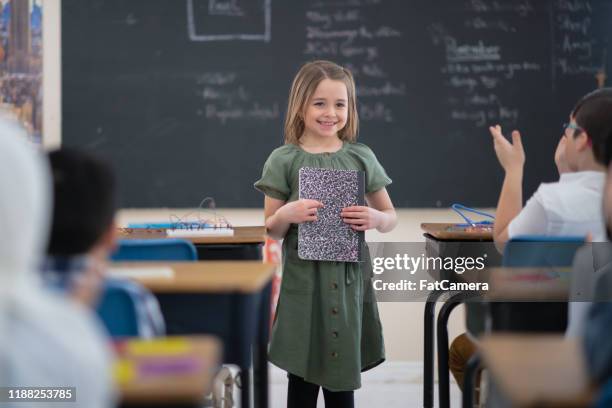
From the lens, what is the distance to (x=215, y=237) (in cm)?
332

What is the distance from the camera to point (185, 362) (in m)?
1.27

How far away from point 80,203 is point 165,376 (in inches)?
12.3

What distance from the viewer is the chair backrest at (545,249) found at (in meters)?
2.38

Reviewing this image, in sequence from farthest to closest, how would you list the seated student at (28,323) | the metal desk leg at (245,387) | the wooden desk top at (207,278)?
the metal desk leg at (245,387) → the wooden desk top at (207,278) → the seated student at (28,323)

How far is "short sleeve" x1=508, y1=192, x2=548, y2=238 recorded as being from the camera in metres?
2.49

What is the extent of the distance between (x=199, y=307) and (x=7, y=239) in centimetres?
124

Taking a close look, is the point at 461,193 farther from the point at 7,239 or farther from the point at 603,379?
the point at 7,239

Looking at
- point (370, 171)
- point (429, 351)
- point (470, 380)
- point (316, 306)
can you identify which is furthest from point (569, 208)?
point (429, 351)

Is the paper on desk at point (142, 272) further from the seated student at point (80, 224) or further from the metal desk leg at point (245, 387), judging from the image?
the seated student at point (80, 224)

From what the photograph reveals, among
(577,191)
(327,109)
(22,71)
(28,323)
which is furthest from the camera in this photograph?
(22,71)

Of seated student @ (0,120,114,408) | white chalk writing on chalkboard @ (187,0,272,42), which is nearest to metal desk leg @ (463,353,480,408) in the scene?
seated student @ (0,120,114,408)

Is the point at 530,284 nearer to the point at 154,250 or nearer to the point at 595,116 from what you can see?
the point at 595,116

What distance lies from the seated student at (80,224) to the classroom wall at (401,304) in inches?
126

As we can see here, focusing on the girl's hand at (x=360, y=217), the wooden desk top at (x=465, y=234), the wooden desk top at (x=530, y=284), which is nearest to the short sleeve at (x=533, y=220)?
the wooden desk top at (x=530, y=284)
